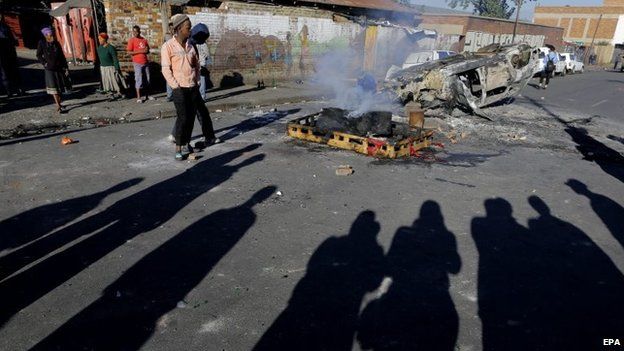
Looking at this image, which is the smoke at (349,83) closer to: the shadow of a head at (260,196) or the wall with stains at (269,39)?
the wall with stains at (269,39)

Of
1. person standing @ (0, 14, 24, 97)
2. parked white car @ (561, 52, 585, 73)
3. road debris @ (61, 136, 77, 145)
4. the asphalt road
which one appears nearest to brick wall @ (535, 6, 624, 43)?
parked white car @ (561, 52, 585, 73)

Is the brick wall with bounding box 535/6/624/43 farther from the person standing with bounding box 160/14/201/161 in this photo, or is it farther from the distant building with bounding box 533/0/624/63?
the person standing with bounding box 160/14/201/161

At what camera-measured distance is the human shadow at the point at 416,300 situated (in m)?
2.68

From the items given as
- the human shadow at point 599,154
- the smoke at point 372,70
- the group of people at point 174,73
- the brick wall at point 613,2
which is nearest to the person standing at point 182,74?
the group of people at point 174,73

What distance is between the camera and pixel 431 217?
4570 mm

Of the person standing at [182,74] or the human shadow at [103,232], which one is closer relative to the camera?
the human shadow at [103,232]

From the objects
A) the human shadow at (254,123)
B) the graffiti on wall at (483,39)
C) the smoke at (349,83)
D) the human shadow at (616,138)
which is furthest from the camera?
the graffiti on wall at (483,39)

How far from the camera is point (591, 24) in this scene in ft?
175

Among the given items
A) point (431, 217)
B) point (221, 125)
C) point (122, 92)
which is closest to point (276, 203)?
point (431, 217)

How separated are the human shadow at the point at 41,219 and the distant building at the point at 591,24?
55868 millimetres

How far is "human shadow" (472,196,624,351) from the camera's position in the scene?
2754 mm

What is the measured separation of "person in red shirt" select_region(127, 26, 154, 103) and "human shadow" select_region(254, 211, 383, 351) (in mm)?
8144

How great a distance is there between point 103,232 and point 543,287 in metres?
4.12

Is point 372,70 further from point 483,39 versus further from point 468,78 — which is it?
point 483,39
